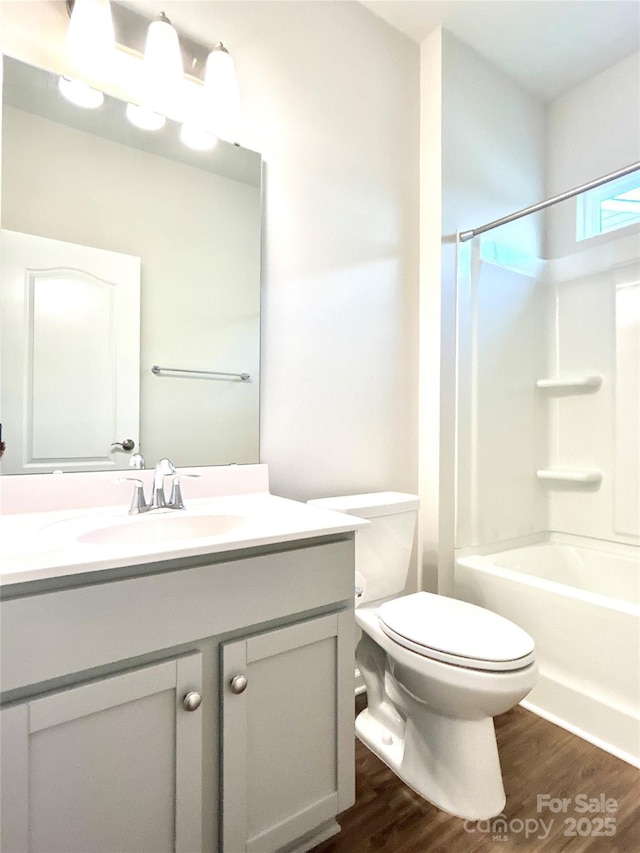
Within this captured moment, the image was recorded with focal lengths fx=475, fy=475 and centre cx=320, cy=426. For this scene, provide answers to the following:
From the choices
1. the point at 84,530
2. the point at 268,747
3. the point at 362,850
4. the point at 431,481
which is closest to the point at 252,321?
the point at 84,530

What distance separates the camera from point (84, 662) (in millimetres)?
820

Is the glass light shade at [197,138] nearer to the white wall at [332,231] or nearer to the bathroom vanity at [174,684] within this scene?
the white wall at [332,231]

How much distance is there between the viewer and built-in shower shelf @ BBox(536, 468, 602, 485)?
7.55 feet

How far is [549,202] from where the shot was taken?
185cm

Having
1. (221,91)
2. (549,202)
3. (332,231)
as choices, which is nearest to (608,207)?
(549,202)

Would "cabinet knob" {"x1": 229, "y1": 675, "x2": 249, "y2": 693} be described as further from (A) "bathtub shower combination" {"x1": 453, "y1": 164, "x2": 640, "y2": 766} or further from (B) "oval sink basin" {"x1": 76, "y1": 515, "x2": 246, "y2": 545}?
(A) "bathtub shower combination" {"x1": 453, "y1": 164, "x2": 640, "y2": 766}

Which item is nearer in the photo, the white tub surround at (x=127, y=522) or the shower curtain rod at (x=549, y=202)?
the white tub surround at (x=127, y=522)

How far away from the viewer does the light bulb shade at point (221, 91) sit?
1.47 m

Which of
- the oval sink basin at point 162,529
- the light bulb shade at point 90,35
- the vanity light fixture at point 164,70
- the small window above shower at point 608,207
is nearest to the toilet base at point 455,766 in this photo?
the oval sink basin at point 162,529

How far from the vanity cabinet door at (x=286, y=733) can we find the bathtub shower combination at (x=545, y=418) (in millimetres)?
999

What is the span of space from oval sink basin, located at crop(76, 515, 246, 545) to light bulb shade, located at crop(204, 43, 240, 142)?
4.02 feet

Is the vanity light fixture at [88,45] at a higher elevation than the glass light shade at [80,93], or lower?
higher

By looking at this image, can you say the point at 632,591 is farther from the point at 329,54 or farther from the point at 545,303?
the point at 329,54

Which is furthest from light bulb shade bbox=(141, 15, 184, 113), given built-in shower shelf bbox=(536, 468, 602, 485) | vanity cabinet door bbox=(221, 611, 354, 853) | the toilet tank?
built-in shower shelf bbox=(536, 468, 602, 485)
